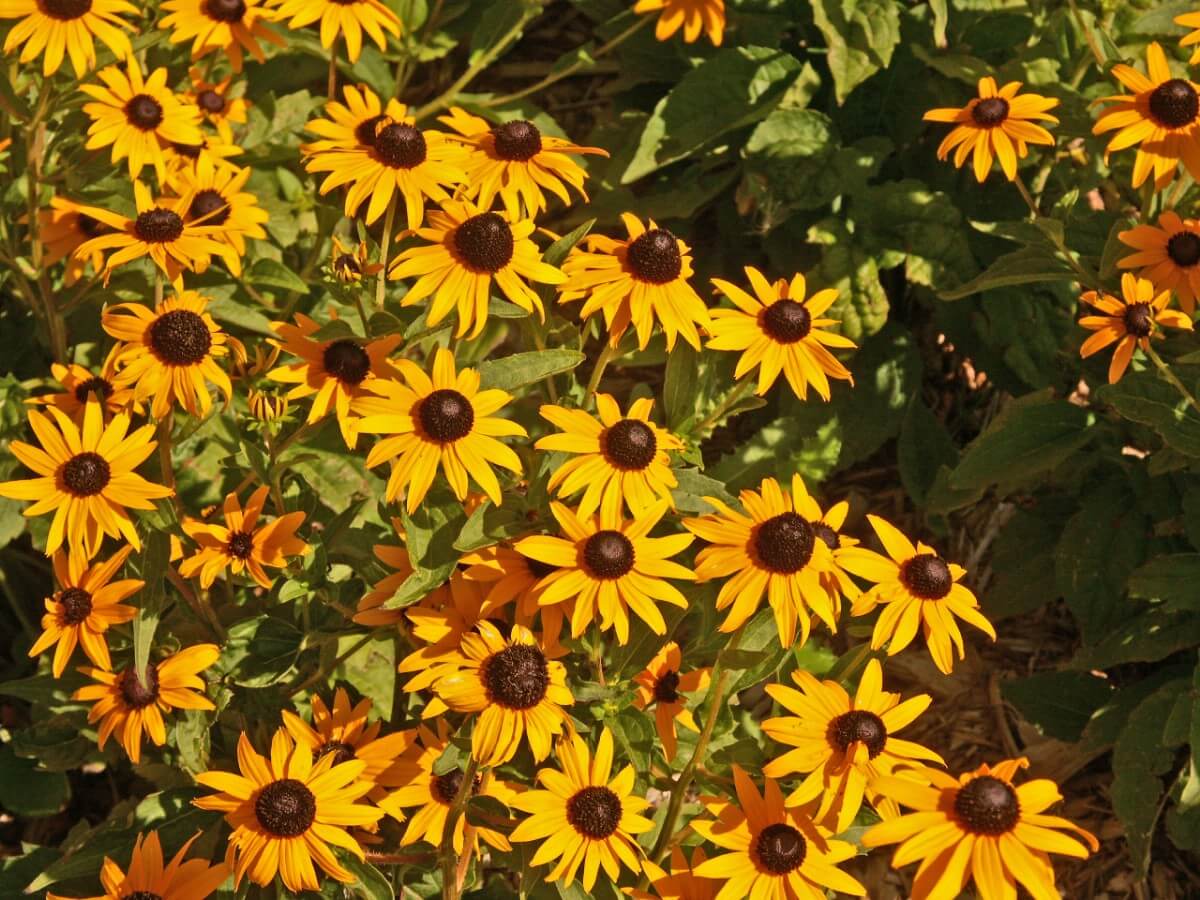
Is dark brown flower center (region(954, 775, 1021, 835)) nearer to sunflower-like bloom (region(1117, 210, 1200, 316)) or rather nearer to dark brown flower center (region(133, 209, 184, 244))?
sunflower-like bloom (region(1117, 210, 1200, 316))

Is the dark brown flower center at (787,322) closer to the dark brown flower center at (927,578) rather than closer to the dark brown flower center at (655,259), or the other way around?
the dark brown flower center at (655,259)

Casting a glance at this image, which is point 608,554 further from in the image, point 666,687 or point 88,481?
point 88,481

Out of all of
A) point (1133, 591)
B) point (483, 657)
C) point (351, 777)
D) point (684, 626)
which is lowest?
point (684, 626)

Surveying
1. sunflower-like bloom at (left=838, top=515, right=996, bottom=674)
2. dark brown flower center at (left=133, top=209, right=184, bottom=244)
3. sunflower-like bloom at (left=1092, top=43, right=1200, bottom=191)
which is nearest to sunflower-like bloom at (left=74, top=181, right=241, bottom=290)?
dark brown flower center at (left=133, top=209, right=184, bottom=244)


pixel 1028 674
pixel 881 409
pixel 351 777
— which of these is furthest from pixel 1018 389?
A: pixel 351 777

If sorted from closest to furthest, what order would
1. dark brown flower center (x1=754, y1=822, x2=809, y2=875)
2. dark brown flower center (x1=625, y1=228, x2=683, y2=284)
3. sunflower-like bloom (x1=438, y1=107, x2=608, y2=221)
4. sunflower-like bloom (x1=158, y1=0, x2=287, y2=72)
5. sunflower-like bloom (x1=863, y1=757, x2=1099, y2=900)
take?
sunflower-like bloom (x1=863, y1=757, x2=1099, y2=900)
dark brown flower center (x1=754, y1=822, x2=809, y2=875)
dark brown flower center (x1=625, y1=228, x2=683, y2=284)
sunflower-like bloom (x1=438, y1=107, x2=608, y2=221)
sunflower-like bloom (x1=158, y1=0, x2=287, y2=72)

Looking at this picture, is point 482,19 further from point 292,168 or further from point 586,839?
point 586,839

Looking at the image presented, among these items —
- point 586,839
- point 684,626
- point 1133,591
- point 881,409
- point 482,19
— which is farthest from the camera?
point 482,19
